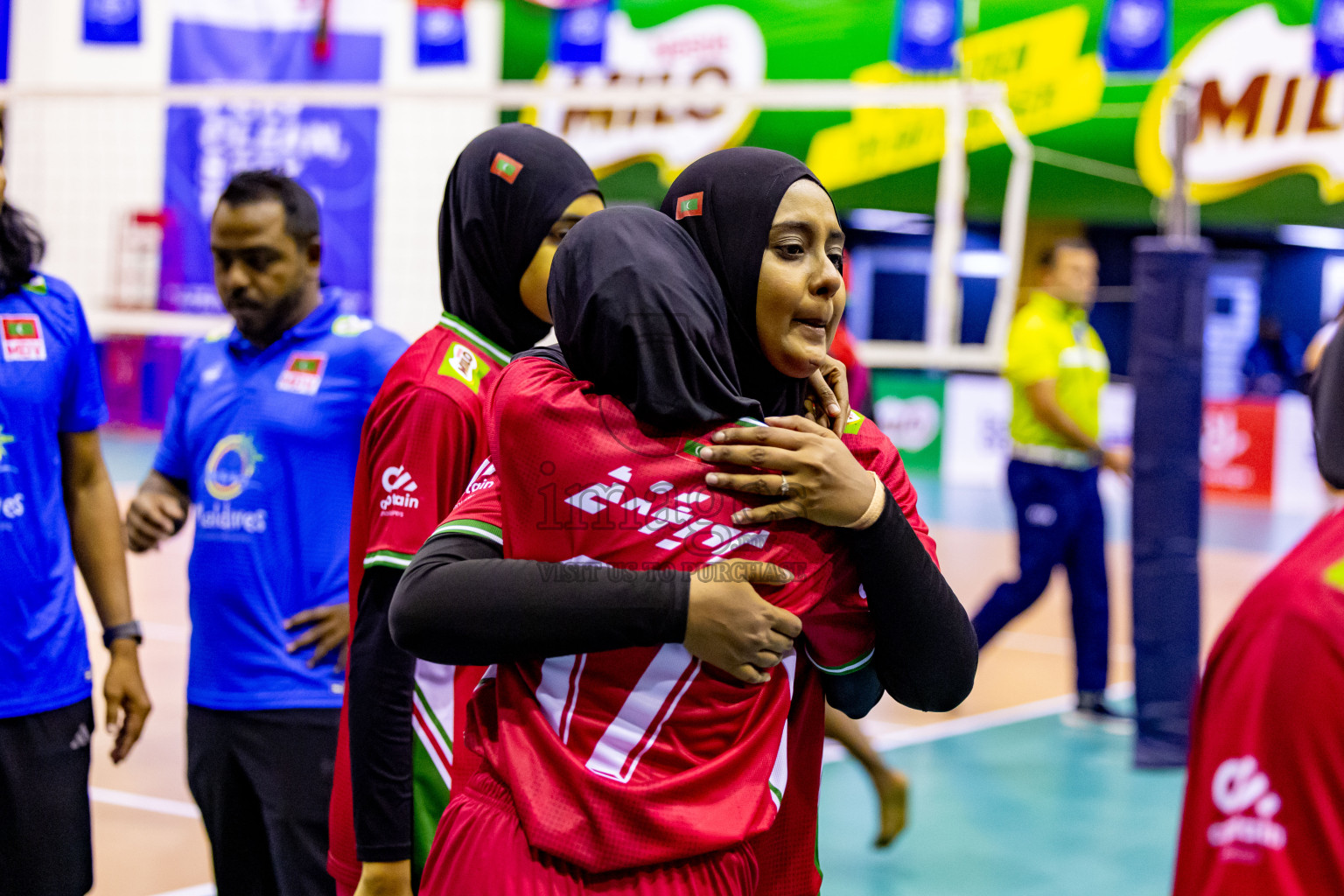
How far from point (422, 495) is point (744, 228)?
0.68 metres

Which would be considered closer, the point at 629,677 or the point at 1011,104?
the point at 629,677

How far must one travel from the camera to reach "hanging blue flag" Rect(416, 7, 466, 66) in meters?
12.2

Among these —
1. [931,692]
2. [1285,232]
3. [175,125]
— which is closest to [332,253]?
[175,125]

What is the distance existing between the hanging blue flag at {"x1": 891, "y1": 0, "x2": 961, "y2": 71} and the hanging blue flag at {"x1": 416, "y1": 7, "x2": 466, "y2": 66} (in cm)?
436

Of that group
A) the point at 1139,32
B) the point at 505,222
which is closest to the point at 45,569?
the point at 505,222

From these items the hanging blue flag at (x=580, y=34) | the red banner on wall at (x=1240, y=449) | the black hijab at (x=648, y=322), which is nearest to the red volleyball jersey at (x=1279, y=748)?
the black hijab at (x=648, y=322)

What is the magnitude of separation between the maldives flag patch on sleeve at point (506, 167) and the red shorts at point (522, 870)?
1.09 meters

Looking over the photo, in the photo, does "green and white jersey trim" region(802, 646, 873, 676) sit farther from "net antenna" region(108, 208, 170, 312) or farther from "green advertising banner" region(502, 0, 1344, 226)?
"net antenna" region(108, 208, 170, 312)

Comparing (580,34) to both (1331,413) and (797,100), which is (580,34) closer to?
(797,100)

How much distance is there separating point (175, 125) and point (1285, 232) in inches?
644

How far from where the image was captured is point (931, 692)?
140 centimetres

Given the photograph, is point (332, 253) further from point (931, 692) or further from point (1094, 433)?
point (931, 692)

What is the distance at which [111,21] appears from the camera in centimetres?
1134

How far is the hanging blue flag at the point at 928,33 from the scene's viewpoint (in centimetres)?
1218
